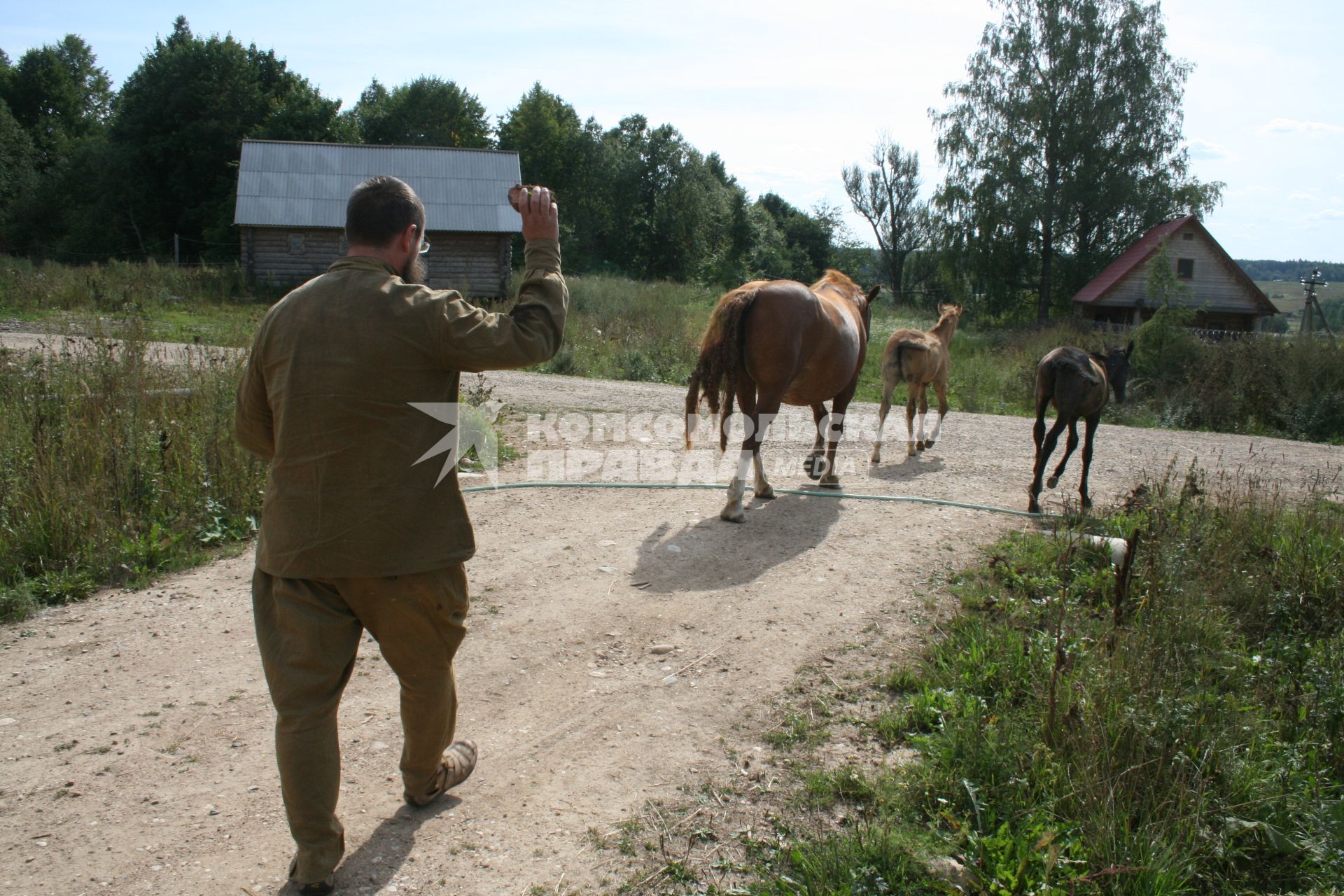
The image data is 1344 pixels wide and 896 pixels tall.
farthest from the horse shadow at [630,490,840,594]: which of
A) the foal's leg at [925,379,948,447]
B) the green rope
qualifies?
the foal's leg at [925,379,948,447]

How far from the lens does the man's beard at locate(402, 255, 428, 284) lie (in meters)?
2.73

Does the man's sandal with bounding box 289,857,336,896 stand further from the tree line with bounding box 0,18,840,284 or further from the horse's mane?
the tree line with bounding box 0,18,840,284

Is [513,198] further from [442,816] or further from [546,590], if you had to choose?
[546,590]

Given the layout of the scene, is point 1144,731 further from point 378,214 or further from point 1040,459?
point 1040,459

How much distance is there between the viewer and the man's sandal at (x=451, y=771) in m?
3.07

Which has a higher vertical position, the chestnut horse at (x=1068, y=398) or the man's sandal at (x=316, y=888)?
the chestnut horse at (x=1068, y=398)

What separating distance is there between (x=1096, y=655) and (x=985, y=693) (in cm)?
53

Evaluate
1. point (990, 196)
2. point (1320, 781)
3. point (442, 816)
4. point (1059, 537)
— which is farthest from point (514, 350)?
point (990, 196)

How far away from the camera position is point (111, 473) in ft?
19.2

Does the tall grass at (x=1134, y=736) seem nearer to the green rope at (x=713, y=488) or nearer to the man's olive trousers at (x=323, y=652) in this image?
the man's olive trousers at (x=323, y=652)

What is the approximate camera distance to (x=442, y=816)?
3.04 metres

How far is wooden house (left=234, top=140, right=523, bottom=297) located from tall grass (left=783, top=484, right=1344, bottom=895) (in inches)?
957

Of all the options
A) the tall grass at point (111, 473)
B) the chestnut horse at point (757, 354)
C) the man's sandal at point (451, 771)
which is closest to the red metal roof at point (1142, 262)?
the chestnut horse at point (757, 354)

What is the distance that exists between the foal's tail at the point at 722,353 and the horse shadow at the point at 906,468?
106 inches
